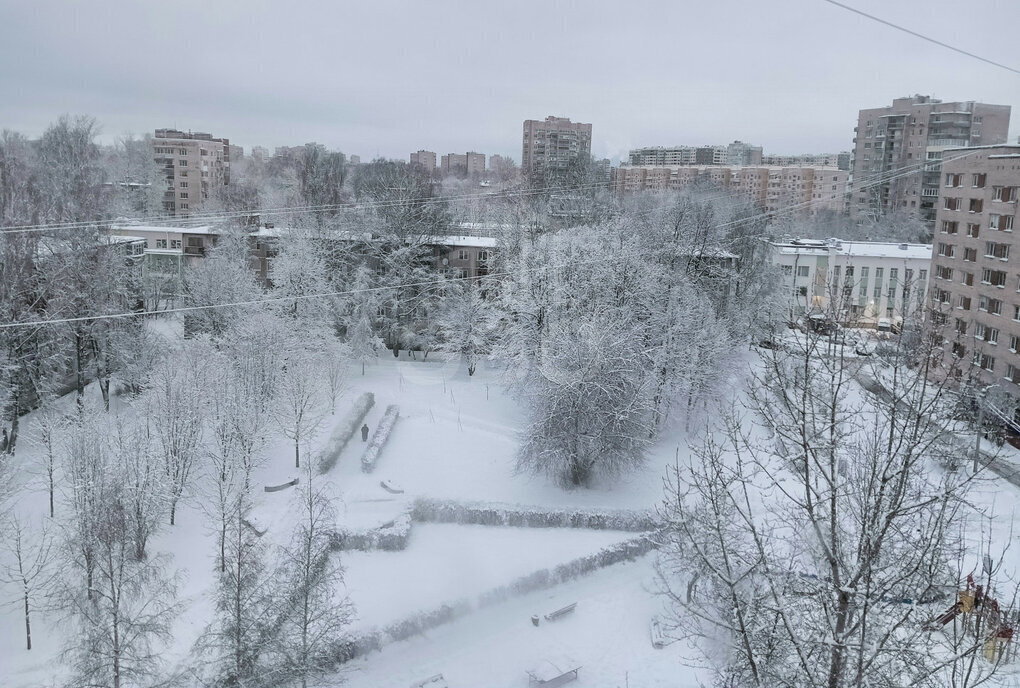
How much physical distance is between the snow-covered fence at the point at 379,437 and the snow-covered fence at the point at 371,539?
2.72 metres

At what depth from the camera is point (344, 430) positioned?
17.9 m

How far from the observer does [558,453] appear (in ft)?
52.5

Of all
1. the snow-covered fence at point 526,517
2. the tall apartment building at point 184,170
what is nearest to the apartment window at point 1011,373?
the snow-covered fence at point 526,517

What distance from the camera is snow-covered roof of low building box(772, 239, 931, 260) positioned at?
2538cm

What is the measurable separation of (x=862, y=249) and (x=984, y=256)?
6176 millimetres

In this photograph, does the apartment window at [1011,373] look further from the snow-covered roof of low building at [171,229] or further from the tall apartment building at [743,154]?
the tall apartment building at [743,154]

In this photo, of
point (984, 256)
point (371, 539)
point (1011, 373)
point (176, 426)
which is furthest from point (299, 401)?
point (984, 256)

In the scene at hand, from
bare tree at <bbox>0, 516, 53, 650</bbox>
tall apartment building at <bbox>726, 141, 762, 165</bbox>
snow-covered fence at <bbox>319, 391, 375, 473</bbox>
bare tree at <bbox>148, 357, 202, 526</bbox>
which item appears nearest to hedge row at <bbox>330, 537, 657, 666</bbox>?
bare tree at <bbox>0, 516, 53, 650</bbox>

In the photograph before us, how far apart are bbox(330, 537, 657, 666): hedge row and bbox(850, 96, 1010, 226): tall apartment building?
33320 millimetres

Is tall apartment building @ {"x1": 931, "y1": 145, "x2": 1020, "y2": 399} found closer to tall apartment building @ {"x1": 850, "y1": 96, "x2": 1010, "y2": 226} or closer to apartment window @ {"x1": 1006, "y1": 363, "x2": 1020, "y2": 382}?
Answer: apartment window @ {"x1": 1006, "y1": 363, "x2": 1020, "y2": 382}

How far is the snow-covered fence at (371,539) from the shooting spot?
45.3 feet

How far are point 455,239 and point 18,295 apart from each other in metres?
15.7

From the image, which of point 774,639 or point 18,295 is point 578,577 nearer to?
point 774,639

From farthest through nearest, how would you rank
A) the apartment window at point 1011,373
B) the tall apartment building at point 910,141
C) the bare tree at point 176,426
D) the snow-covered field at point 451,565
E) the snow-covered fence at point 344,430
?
the tall apartment building at point 910,141
the apartment window at point 1011,373
the snow-covered fence at point 344,430
the bare tree at point 176,426
the snow-covered field at point 451,565
